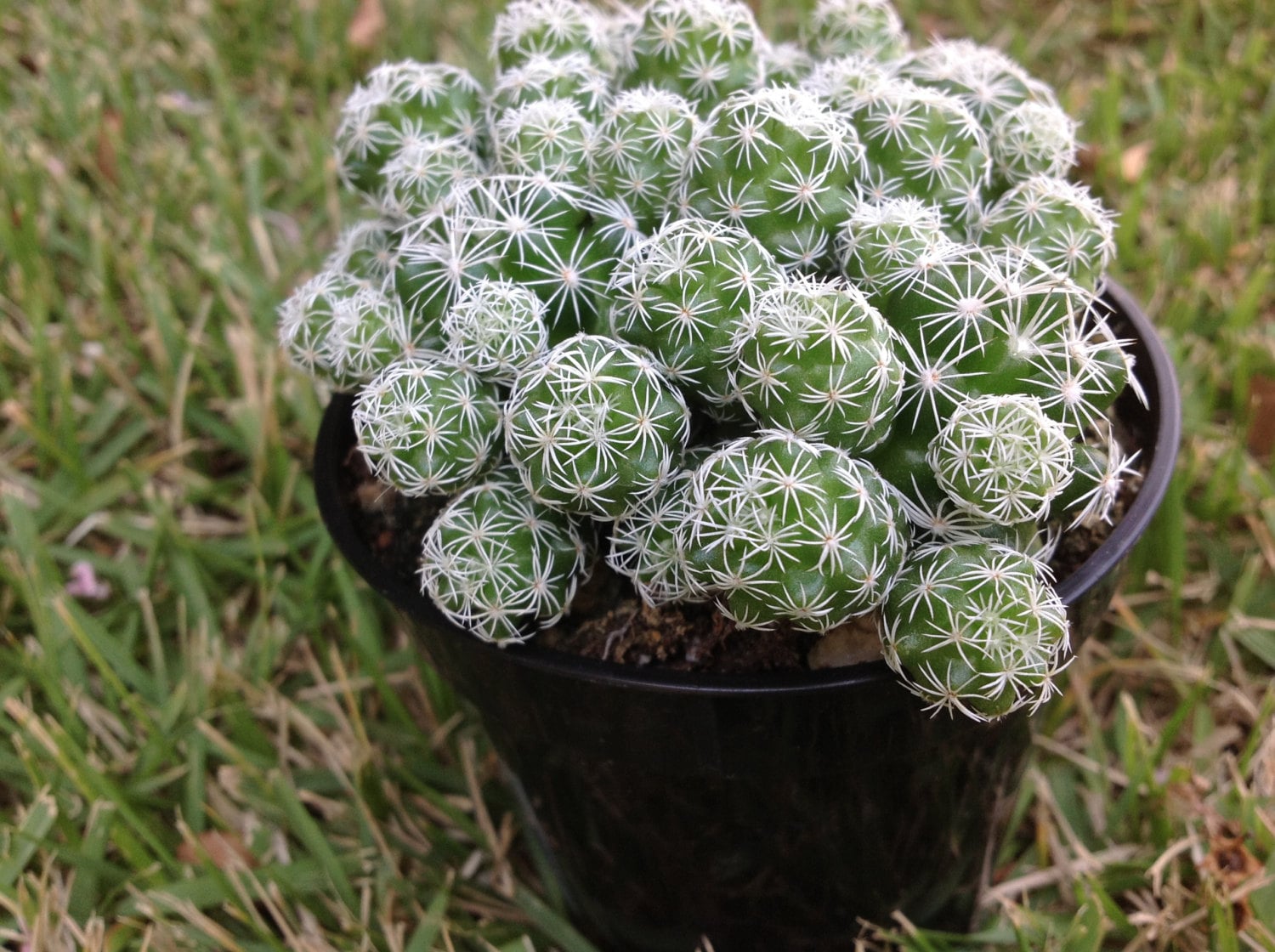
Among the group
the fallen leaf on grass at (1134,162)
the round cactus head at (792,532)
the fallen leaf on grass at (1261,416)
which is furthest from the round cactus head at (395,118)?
the fallen leaf on grass at (1134,162)

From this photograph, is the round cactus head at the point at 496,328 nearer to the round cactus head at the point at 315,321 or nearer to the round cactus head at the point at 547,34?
the round cactus head at the point at 315,321

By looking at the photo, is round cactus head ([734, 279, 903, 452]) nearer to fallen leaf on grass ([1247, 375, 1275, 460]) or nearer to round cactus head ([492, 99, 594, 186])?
round cactus head ([492, 99, 594, 186])

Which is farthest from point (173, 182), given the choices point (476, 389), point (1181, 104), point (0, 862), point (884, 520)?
point (1181, 104)

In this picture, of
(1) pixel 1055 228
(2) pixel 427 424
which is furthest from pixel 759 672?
(1) pixel 1055 228

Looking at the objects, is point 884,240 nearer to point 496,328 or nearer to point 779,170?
point 779,170

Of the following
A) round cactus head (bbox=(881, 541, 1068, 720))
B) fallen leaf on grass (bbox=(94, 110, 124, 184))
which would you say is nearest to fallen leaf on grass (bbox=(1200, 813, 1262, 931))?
round cactus head (bbox=(881, 541, 1068, 720))

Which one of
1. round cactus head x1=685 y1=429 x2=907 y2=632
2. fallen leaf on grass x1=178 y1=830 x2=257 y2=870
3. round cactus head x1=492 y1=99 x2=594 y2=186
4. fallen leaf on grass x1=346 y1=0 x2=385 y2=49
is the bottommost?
fallen leaf on grass x1=178 y1=830 x2=257 y2=870
